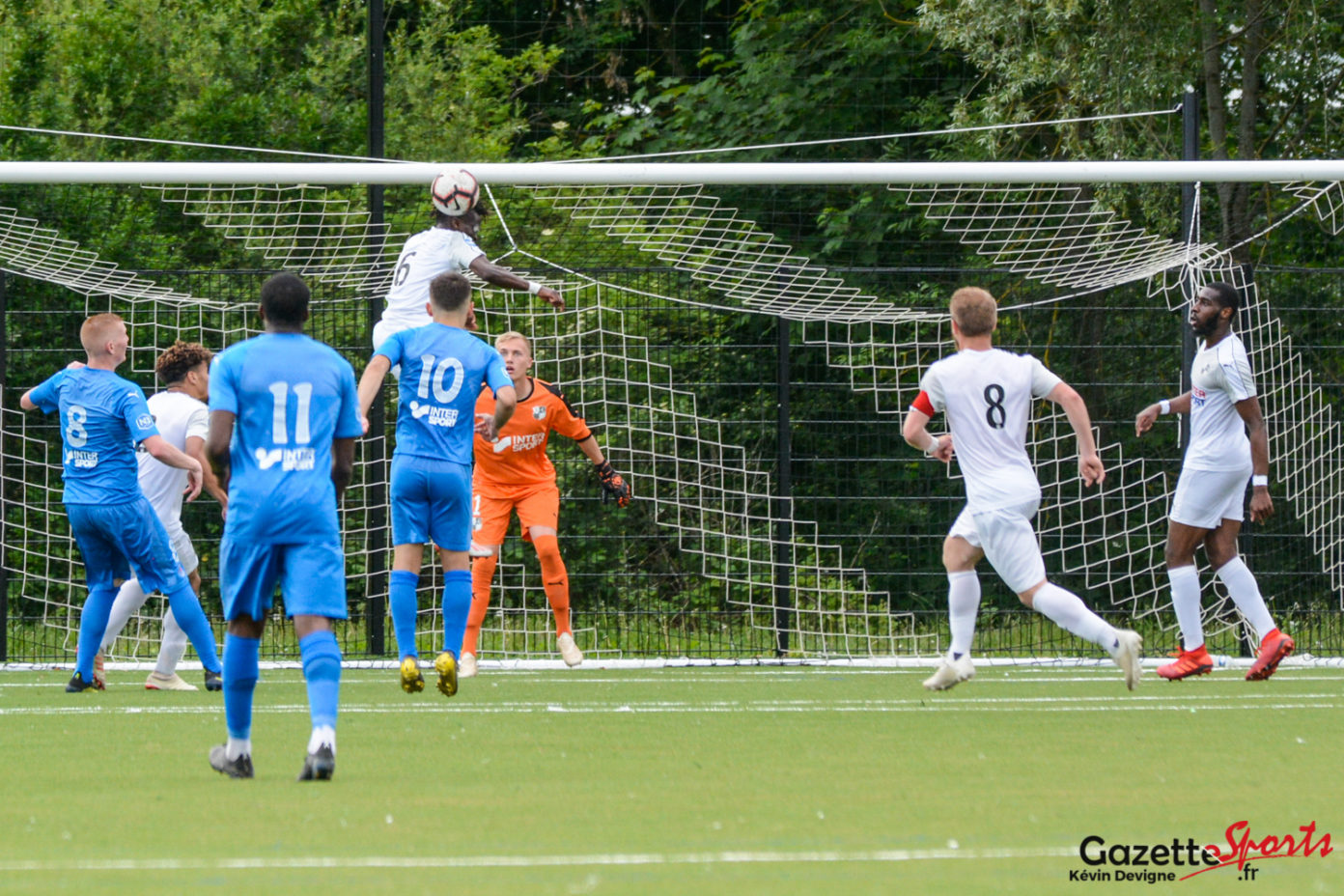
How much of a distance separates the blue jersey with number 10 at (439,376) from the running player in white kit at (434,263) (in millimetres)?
733

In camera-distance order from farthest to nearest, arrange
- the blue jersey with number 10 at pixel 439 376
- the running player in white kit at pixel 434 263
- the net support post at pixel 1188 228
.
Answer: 1. the net support post at pixel 1188 228
2. the running player in white kit at pixel 434 263
3. the blue jersey with number 10 at pixel 439 376

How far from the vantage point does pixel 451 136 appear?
20594 millimetres

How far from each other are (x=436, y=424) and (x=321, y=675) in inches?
112

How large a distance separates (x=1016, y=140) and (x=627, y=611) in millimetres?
7330

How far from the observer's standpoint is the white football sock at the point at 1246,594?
32.3ft

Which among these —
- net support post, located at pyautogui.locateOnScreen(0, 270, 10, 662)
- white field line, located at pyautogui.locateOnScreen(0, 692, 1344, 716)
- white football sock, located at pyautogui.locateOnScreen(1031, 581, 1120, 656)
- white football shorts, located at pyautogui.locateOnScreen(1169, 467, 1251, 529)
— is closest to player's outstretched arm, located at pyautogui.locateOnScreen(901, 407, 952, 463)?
white football sock, located at pyautogui.locateOnScreen(1031, 581, 1120, 656)

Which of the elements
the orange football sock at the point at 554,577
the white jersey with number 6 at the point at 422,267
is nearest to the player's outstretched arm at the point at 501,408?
the white jersey with number 6 at the point at 422,267

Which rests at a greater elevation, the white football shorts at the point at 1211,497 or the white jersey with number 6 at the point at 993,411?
the white jersey with number 6 at the point at 993,411

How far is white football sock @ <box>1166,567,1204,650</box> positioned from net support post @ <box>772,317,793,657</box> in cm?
302

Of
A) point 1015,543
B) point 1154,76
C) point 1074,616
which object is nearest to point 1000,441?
point 1015,543

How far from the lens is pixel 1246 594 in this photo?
9.95 metres

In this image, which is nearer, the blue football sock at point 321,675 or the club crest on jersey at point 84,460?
the blue football sock at point 321,675

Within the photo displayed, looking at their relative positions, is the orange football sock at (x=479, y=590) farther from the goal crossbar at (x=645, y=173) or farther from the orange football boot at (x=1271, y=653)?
the orange football boot at (x=1271, y=653)

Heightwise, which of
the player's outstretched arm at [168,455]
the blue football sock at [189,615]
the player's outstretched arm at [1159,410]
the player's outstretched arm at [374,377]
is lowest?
the blue football sock at [189,615]
